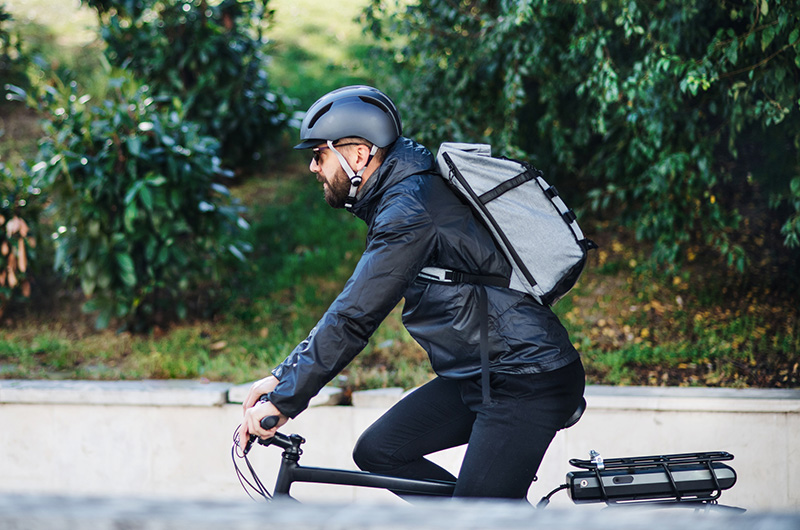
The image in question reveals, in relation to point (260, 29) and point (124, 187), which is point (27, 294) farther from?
point (260, 29)

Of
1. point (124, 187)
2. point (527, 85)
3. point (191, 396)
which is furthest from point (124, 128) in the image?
point (527, 85)

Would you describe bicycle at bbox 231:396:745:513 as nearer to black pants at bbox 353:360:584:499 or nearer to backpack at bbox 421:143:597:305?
black pants at bbox 353:360:584:499

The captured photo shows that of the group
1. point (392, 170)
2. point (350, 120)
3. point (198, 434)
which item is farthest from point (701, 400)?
point (198, 434)

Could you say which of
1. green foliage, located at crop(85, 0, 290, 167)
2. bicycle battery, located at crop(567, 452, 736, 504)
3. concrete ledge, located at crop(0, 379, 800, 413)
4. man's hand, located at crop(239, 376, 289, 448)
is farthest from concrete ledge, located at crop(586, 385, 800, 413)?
green foliage, located at crop(85, 0, 290, 167)

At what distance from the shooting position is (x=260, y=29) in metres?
7.14

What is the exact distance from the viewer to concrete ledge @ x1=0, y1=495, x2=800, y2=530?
3.36 feet

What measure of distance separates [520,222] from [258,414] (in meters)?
1.01

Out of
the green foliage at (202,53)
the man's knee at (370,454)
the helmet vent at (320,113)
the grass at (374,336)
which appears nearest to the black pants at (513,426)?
the man's knee at (370,454)

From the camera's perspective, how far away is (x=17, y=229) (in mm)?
5551

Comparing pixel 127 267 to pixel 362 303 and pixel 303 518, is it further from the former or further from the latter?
pixel 303 518

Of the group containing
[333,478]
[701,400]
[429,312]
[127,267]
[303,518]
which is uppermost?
[303,518]

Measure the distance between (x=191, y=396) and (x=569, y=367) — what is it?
2.63 meters

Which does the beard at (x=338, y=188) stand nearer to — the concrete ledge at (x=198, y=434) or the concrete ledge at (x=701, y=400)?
the concrete ledge at (x=198, y=434)

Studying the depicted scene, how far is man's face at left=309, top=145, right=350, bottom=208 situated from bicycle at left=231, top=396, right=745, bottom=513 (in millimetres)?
817
